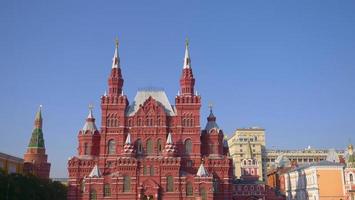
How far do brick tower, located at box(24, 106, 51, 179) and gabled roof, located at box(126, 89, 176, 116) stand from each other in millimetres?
36535

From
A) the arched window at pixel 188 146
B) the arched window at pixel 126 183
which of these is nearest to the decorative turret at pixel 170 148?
the arched window at pixel 188 146

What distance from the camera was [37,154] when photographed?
4058 inches

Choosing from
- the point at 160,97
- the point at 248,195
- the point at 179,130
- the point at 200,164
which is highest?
the point at 160,97

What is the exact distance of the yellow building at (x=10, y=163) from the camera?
281ft

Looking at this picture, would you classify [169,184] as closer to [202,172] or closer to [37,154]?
[202,172]

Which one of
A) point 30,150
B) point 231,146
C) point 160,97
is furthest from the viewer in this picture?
point 231,146

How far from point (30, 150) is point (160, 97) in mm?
41944

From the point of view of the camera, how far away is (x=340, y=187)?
8269 cm

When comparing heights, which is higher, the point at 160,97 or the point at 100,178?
the point at 160,97

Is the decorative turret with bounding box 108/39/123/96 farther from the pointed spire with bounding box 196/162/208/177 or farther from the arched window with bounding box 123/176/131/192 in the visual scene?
the pointed spire with bounding box 196/162/208/177

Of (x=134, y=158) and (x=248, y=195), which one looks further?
(x=248, y=195)

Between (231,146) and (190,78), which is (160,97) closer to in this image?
(190,78)

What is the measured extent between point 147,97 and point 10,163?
34288 millimetres

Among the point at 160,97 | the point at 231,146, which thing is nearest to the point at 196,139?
the point at 160,97
